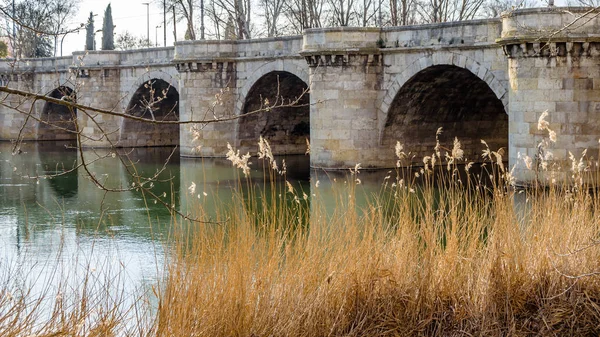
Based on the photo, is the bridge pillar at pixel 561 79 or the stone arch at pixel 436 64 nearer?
the bridge pillar at pixel 561 79

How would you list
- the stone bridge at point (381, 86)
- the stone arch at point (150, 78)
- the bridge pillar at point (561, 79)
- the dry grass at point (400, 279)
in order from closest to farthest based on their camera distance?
the dry grass at point (400, 279), the bridge pillar at point (561, 79), the stone bridge at point (381, 86), the stone arch at point (150, 78)

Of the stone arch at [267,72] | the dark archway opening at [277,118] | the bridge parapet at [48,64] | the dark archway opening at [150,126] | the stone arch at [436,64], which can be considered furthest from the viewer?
the bridge parapet at [48,64]

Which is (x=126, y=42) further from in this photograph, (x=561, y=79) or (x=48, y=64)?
(x=561, y=79)

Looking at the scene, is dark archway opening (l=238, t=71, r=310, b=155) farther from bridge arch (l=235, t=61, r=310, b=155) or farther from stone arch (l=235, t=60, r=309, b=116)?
stone arch (l=235, t=60, r=309, b=116)

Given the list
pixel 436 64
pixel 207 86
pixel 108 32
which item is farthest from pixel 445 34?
pixel 108 32

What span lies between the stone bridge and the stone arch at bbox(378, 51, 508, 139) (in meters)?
0.03

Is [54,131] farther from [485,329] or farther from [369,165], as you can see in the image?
[485,329]

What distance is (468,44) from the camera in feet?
67.1

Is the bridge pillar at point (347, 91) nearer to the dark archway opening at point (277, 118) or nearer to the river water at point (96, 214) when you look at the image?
the river water at point (96, 214)

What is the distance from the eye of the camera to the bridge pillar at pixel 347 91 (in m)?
23.0

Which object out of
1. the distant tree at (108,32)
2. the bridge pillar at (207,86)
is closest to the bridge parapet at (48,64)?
the distant tree at (108,32)

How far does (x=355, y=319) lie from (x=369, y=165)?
1644 centimetres

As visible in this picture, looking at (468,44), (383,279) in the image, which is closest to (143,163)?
(468,44)

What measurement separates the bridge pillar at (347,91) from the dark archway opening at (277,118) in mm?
4297
